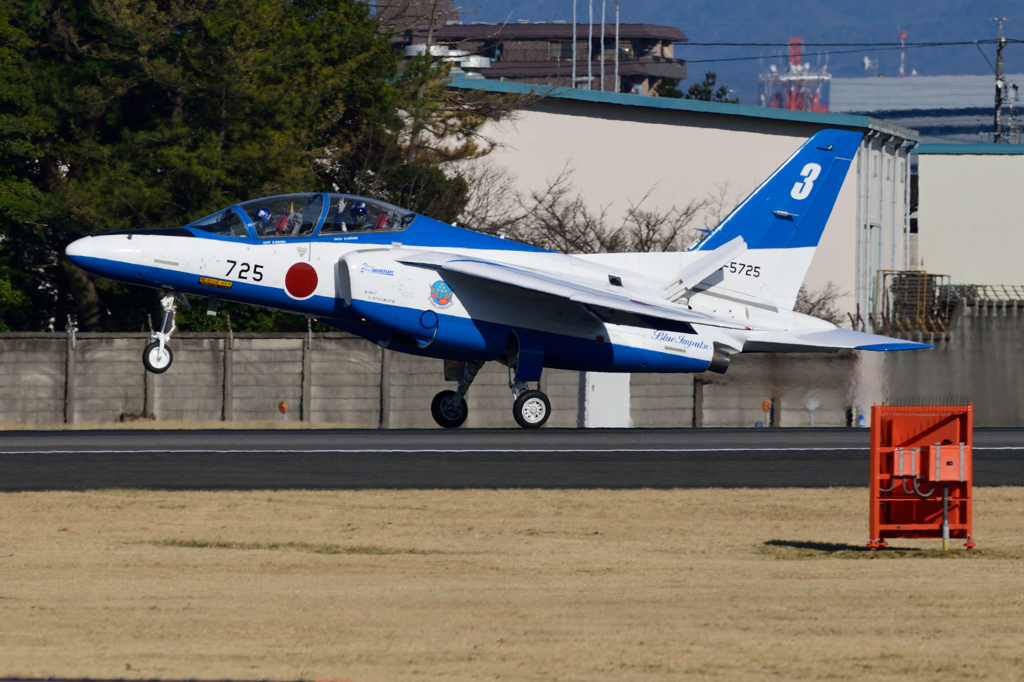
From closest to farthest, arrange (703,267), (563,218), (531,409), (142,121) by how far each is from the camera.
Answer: (531,409) < (703,267) < (142,121) < (563,218)

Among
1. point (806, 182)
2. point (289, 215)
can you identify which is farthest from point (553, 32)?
point (289, 215)

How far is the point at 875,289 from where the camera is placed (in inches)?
1859

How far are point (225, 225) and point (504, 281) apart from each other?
431 centimetres

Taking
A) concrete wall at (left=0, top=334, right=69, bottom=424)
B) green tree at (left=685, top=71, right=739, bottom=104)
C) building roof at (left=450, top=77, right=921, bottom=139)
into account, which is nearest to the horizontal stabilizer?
concrete wall at (left=0, top=334, right=69, bottom=424)

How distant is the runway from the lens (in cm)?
1470

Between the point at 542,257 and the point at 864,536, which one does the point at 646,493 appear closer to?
the point at 864,536

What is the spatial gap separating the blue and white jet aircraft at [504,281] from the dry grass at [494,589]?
252 inches

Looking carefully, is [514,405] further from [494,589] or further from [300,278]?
[494,589]

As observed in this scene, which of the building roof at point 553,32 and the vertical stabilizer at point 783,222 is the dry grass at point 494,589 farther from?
the building roof at point 553,32

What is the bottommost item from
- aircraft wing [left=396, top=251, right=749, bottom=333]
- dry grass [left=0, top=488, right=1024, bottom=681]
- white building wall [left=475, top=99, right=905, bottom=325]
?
dry grass [left=0, top=488, right=1024, bottom=681]

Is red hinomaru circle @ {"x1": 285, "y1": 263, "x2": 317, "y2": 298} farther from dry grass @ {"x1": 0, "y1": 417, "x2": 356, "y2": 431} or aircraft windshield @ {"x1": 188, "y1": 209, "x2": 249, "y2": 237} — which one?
dry grass @ {"x1": 0, "y1": 417, "x2": 356, "y2": 431}

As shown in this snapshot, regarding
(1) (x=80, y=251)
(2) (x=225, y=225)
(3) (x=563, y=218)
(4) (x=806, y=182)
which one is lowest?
(1) (x=80, y=251)

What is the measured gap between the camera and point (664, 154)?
45688 millimetres

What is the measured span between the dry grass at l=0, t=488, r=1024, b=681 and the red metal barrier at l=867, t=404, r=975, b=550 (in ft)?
0.98
